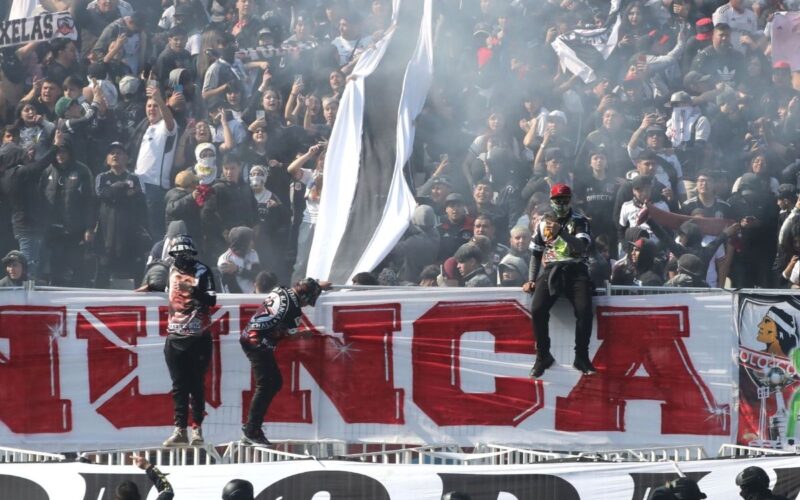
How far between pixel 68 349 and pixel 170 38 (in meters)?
6.80

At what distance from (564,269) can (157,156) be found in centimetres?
641

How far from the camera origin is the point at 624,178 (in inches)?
622

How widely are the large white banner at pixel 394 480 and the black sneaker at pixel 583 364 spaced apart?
876 mm

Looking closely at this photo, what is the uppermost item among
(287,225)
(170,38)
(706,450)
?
(170,38)

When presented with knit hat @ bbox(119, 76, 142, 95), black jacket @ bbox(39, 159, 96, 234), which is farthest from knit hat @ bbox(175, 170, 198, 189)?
knit hat @ bbox(119, 76, 142, 95)

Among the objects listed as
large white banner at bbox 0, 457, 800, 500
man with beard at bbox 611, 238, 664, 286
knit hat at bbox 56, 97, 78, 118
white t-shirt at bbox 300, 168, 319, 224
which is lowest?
large white banner at bbox 0, 457, 800, 500

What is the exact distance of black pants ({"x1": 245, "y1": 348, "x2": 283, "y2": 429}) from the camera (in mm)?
12195

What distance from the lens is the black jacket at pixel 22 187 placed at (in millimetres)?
16875

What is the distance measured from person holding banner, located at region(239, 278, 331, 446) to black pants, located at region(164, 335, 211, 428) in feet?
Result: 1.09

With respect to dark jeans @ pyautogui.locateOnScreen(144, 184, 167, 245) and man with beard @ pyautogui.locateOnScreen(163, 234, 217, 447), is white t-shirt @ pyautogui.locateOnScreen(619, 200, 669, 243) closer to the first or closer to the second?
man with beard @ pyautogui.locateOnScreen(163, 234, 217, 447)

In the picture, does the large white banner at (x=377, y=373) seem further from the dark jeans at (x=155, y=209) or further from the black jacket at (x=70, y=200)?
the black jacket at (x=70, y=200)

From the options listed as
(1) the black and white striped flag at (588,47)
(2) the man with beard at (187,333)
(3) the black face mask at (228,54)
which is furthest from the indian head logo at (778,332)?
(3) the black face mask at (228,54)

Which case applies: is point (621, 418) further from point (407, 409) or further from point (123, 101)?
point (123, 101)

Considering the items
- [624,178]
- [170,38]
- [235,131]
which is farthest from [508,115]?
[170,38]
